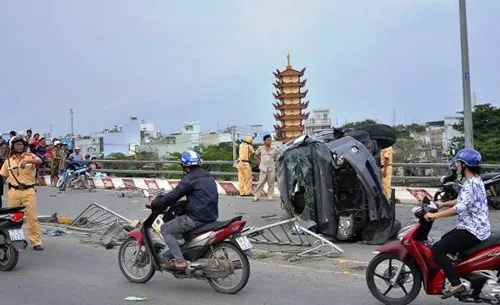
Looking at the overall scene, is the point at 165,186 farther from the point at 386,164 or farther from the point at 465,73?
the point at 465,73

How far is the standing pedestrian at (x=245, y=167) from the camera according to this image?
1761 cm

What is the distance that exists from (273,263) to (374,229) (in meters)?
2.27

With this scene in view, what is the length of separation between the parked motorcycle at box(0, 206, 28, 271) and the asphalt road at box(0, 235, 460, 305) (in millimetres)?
181

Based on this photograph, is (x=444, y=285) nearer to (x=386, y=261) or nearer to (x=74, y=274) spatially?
(x=386, y=261)

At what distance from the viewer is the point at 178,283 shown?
7605 millimetres

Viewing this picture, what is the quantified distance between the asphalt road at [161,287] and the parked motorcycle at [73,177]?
1219 centimetres

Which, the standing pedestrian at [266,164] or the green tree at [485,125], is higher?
the green tree at [485,125]

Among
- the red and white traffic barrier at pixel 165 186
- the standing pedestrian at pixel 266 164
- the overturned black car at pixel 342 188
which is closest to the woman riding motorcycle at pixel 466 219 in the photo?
the overturned black car at pixel 342 188

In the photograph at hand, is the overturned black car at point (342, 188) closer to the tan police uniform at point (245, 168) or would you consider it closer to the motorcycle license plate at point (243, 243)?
the motorcycle license plate at point (243, 243)

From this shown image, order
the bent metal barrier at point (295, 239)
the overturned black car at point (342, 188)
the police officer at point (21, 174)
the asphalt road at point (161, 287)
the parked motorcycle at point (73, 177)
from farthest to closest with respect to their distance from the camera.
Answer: the parked motorcycle at point (73, 177)
the overturned black car at point (342, 188)
the police officer at point (21, 174)
the bent metal barrier at point (295, 239)
the asphalt road at point (161, 287)

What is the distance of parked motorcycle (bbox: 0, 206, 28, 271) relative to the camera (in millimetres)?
8477

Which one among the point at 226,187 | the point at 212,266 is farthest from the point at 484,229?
the point at 226,187

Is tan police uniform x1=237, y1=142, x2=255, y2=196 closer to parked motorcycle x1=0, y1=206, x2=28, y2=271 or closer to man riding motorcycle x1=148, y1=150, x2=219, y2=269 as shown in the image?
parked motorcycle x1=0, y1=206, x2=28, y2=271

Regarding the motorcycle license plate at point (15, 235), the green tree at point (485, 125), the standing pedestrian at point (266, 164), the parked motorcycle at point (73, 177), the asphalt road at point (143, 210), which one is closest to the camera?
the motorcycle license plate at point (15, 235)
